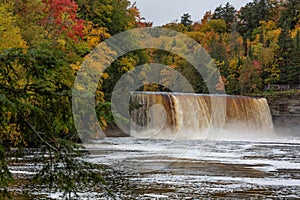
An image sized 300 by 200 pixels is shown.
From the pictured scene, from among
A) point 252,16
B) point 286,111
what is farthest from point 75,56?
point 252,16

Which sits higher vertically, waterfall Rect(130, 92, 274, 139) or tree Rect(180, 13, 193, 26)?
tree Rect(180, 13, 193, 26)

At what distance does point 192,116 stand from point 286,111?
1479 centimetres

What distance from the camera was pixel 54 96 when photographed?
220 inches

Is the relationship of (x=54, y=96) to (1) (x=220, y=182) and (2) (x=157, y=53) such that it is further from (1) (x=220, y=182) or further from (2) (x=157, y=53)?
(2) (x=157, y=53)

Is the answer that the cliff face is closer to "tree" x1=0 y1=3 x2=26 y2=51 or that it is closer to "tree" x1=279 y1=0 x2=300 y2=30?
"tree" x1=279 y1=0 x2=300 y2=30

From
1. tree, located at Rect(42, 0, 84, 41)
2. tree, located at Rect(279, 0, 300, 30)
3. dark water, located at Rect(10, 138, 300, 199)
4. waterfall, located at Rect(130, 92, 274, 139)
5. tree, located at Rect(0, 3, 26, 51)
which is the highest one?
tree, located at Rect(279, 0, 300, 30)

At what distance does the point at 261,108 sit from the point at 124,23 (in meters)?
14.0

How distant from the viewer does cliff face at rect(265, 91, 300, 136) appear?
4844 centimetres

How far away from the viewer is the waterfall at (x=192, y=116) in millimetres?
35656

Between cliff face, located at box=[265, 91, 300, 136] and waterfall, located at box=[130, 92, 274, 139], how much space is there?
516cm

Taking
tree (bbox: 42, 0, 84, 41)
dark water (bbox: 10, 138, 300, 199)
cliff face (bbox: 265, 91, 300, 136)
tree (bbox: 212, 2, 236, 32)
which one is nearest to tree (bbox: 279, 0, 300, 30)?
tree (bbox: 212, 2, 236, 32)

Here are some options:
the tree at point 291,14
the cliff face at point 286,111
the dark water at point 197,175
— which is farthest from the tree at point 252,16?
the dark water at point 197,175

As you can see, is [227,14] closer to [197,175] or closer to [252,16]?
[252,16]

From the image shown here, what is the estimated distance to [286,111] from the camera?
49344 mm
